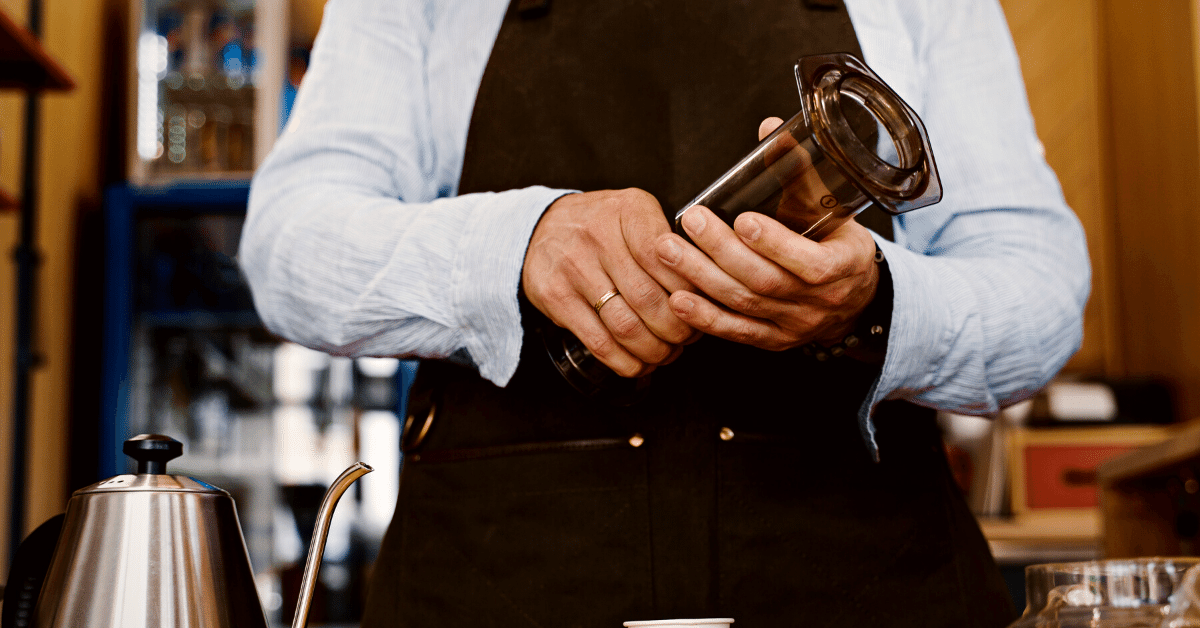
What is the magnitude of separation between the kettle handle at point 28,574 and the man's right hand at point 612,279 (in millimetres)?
342

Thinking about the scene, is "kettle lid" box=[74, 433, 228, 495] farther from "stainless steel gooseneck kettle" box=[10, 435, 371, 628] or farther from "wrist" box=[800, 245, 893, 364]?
"wrist" box=[800, 245, 893, 364]

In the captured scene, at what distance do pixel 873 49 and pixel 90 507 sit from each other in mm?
728

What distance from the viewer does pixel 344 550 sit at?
3.31 metres

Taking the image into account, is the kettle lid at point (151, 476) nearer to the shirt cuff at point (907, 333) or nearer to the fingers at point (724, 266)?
the fingers at point (724, 266)

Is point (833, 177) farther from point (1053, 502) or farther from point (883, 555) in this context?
point (1053, 502)

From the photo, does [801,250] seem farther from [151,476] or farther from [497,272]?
[151,476]

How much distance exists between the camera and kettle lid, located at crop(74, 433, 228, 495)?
621 millimetres

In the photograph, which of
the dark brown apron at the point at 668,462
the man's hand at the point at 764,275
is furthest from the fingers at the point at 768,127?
the dark brown apron at the point at 668,462

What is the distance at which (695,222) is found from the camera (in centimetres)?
64

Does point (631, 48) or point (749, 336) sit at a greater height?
point (631, 48)

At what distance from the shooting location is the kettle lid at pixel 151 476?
2.04 ft

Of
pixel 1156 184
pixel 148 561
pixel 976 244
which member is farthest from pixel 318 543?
Answer: pixel 1156 184

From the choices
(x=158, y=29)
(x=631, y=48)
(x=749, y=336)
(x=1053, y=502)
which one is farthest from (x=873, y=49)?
(x=158, y=29)

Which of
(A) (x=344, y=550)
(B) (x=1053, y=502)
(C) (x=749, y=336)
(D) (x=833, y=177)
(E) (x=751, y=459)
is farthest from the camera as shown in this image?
(A) (x=344, y=550)
